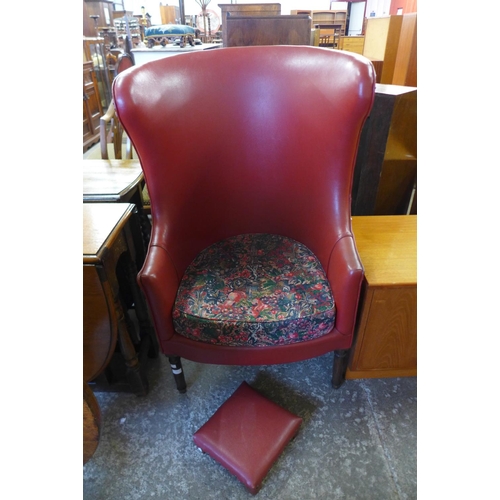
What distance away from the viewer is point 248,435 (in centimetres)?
112

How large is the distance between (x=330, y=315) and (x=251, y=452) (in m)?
0.49

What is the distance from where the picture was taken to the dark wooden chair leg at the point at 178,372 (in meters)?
1.22

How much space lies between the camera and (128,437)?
1.22m

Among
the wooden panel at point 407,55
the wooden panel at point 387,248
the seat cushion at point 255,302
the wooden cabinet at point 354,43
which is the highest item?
the wooden cabinet at point 354,43

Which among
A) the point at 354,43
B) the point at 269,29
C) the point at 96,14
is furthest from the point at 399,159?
the point at 354,43

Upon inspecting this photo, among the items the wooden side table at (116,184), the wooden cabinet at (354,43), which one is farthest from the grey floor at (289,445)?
the wooden cabinet at (354,43)

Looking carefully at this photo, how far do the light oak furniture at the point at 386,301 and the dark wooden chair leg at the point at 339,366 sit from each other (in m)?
0.03

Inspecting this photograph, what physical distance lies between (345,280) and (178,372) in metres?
0.70

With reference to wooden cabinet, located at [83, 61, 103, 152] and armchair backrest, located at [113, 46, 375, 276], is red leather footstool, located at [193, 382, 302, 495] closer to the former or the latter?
armchair backrest, located at [113, 46, 375, 276]

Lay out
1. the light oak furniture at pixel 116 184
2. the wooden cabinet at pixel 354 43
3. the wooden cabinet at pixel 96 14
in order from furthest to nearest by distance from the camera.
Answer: the wooden cabinet at pixel 354 43 < the wooden cabinet at pixel 96 14 < the light oak furniture at pixel 116 184

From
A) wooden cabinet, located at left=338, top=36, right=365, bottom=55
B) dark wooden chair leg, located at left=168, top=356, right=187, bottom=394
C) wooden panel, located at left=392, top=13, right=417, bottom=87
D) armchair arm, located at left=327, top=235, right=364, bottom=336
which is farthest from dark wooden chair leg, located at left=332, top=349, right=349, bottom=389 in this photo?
wooden cabinet, located at left=338, top=36, right=365, bottom=55

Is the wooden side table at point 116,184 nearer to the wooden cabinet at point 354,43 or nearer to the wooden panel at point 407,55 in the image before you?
the wooden panel at point 407,55

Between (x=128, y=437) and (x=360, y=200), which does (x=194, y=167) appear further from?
(x=128, y=437)
